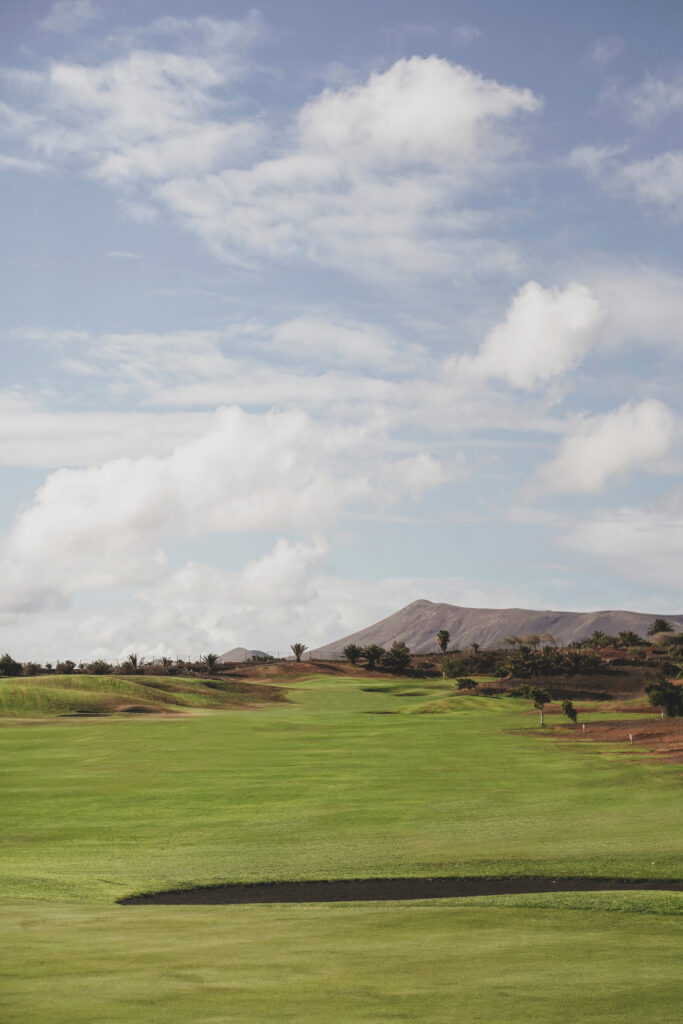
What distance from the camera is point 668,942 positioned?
55.4 feet

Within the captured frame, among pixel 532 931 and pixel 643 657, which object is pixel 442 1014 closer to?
Result: pixel 532 931

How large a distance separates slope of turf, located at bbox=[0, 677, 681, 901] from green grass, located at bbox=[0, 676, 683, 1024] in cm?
16

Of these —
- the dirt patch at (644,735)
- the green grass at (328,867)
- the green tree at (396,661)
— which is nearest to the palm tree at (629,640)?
the green tree at (396,661)

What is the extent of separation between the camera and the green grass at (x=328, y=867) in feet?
38.4

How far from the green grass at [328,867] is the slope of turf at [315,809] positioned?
0.52 feet

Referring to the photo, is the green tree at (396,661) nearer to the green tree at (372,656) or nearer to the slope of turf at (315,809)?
the green tree at (372,656)

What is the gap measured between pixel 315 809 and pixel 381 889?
11.7 meters

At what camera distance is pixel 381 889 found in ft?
83.1

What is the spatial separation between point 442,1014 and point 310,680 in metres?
120

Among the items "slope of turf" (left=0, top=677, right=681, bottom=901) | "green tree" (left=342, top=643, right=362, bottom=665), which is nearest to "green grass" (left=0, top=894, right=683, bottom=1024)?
"slope of turf" (left=0, top=677, right=681, bottom=901)

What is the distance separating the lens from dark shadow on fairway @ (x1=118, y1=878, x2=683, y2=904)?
79.9 feet

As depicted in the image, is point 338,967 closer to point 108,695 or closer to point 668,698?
point 668,698

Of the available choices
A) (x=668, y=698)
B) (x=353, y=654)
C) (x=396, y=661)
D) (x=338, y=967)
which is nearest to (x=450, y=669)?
(x=396, y=661)

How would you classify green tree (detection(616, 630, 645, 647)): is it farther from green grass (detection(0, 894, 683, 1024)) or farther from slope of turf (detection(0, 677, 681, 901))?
green grass (detection(0, 894, 683, 1024))
